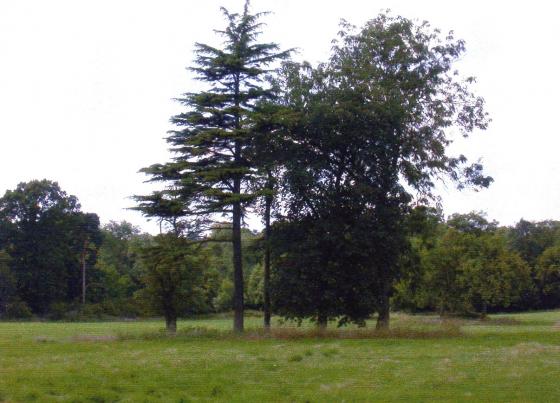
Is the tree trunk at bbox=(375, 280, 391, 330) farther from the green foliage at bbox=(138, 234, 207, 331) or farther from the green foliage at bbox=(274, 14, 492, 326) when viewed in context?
the green foliage at bbox=(138, 234, 207, 331)

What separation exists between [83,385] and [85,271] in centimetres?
7675

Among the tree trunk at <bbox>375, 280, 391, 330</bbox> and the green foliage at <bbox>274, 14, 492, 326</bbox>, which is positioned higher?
the green foliage at <bbox>274, 14, 492, 326</bbox>

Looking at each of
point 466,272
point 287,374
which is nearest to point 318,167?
point 287,374

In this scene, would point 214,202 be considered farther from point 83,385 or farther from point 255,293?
point 255,293

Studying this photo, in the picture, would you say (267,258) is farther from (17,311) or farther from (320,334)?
(17,311)

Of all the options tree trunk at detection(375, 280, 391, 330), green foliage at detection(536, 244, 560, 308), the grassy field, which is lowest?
the grassy field

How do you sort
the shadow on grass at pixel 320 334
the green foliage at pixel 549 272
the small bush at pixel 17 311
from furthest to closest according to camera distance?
the green foliage at pixel 549 272, the small bush at pixel 17 311, the shadow on grass at pixel 320 334

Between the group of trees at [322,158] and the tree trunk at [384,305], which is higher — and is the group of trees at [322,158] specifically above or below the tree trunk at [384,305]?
above

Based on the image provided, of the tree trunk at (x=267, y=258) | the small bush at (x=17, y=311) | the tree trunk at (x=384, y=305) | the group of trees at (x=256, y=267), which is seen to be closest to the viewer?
the group of trees at (x=256, y=267)

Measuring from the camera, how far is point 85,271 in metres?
86.6

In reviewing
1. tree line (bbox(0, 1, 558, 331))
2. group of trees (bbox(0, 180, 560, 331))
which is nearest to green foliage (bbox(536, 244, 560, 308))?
group of trees (bbox(0, 180, 560, 331))

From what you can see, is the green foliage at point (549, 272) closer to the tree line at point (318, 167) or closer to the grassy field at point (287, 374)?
the tree line at point (318, 167)

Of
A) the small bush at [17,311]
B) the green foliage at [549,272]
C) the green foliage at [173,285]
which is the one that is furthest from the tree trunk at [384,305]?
the green foliage at [549,272]

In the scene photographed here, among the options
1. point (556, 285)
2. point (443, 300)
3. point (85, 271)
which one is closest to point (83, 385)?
point (443, 300)
